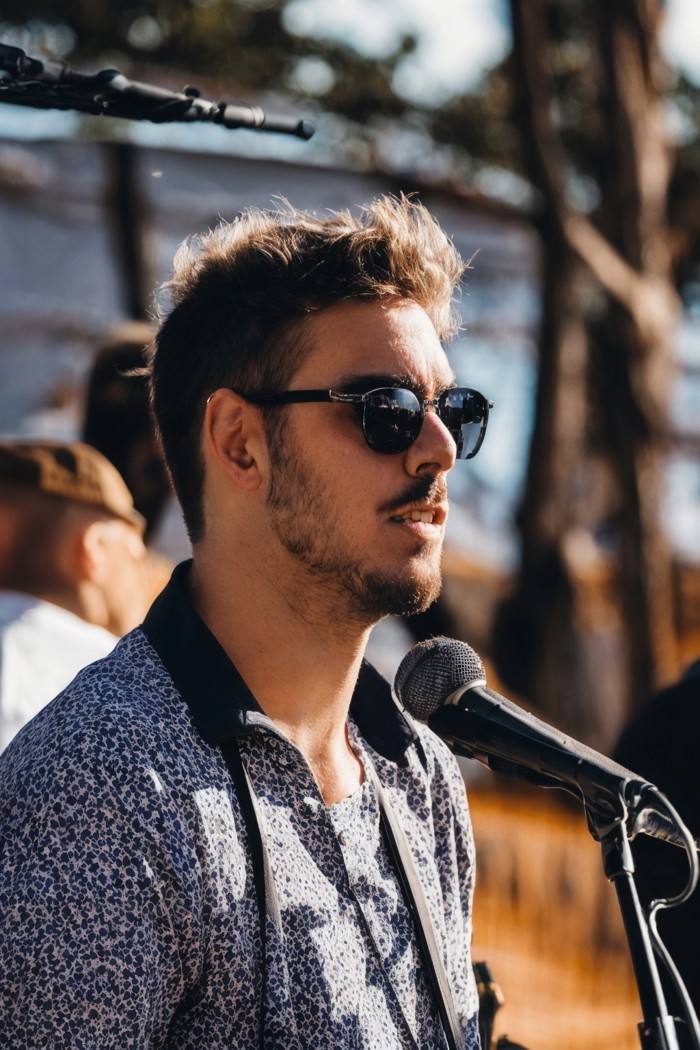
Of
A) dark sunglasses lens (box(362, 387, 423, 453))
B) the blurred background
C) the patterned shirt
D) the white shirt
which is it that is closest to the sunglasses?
dark sunglasses lens (box(362, 387, 423, 453))

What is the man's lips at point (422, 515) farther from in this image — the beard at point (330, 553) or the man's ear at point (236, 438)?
the man's ear at point (236, 438)

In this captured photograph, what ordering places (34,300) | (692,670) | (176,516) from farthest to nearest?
(34,300)
(176,516)
(692,670)

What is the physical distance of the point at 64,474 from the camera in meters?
3.67

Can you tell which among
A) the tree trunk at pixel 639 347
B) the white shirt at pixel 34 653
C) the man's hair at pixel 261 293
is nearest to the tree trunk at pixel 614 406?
the tree trunk at pixel 639 347

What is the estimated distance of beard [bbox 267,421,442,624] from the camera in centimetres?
222

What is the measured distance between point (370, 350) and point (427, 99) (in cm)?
1044

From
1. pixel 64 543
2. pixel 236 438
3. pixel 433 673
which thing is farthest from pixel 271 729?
pixel 64 543

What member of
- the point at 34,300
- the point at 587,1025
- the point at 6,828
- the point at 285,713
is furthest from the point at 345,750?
the point at 34,300

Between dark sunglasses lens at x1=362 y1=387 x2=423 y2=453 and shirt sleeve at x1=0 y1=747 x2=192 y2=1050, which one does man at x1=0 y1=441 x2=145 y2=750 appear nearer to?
dark sunglasses lens at x1=362 y1=387 x2=423 y2=453

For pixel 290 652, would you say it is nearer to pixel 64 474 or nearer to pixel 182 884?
pixel 182 884

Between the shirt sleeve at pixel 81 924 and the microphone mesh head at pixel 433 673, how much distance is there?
427 mm

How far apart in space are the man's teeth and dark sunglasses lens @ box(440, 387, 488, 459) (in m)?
0.17

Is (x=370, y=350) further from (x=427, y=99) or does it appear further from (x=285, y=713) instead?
(x=427, y=99)

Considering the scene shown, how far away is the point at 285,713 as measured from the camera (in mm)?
2221
